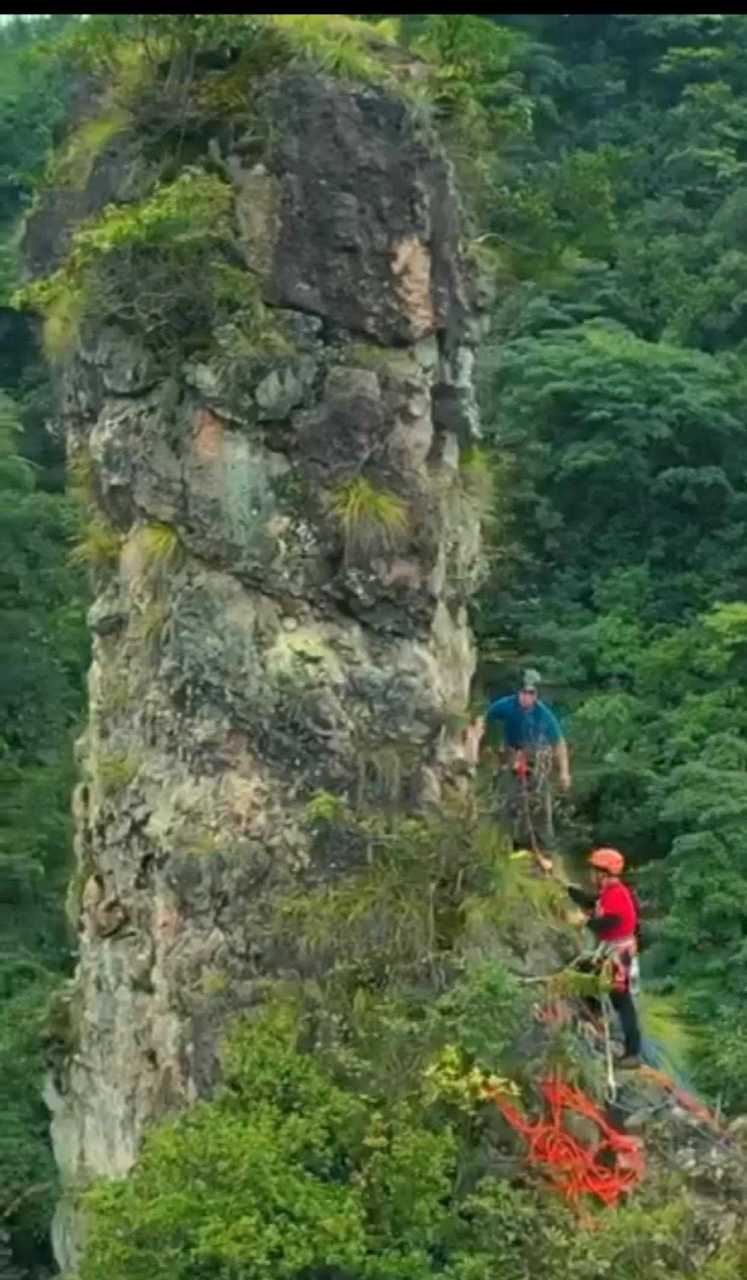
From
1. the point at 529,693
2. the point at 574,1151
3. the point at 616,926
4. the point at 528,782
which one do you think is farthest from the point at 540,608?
the point at 574,1151

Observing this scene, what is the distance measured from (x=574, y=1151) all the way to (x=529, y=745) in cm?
174

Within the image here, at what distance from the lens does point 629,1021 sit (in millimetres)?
8992

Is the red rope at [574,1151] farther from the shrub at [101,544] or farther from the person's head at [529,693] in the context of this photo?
the shrub at [101,544]

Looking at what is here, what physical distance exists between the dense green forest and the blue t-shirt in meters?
0.63

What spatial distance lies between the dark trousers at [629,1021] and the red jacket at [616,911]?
50 cm

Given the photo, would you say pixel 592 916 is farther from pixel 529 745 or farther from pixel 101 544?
pixel 101 544

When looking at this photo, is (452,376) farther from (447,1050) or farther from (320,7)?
(320,7)

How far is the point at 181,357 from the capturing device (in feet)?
30.5

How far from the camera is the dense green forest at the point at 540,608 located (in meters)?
7.88

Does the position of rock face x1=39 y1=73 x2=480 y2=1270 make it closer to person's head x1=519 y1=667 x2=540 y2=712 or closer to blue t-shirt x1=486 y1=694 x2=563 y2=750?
blue t-shirt x1=486 y1=694 x2=563 y2=750

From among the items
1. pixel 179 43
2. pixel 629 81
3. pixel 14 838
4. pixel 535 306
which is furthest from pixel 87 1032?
pixel 629 81

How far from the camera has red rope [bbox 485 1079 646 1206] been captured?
8.26m

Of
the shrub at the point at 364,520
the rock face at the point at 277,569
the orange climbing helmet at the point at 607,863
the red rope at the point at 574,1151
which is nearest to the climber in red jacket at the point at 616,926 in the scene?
the orange climbing helmet at the point at 607,863

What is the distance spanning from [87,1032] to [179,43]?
4.62 metres
